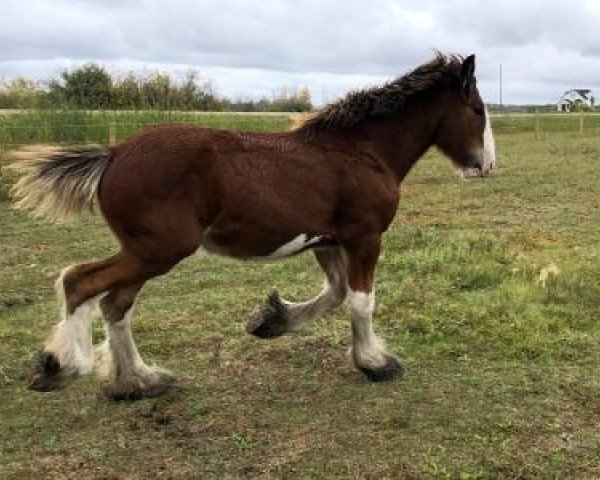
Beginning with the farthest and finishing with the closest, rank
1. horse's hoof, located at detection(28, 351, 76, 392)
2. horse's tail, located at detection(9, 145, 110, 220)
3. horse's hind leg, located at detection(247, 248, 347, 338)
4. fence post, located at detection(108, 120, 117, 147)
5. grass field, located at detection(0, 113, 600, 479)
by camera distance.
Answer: fence post, located at detection(108, 120, 117, 147) → horse's hind leg, located at detection(247, 248, 347, 338) → horse's tail, located at detection(9, 145, 110, 220) → horse's hoof, located at detection(28, 351, 76, 392) → grass field, located at detection(0, 113, 600, 479)

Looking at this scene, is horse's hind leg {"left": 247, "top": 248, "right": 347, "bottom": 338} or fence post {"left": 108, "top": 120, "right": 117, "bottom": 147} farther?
fence post {"left": 108, "top": 120, "right": 117, "bottom": 147}

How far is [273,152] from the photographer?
5.03 m

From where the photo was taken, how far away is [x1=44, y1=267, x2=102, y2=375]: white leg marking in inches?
177

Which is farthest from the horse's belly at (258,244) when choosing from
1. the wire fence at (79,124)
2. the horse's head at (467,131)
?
the wire fence at (79,124)

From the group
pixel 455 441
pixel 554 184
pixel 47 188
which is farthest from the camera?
pixel 554 184

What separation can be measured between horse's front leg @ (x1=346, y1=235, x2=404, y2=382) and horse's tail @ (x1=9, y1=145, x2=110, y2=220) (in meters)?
1.65

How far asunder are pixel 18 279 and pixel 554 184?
36.5 ft

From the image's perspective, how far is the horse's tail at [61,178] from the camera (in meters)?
4.66

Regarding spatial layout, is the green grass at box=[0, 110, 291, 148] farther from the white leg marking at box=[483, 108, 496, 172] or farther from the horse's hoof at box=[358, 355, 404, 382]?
the horse's hoof at box=[358, 355, 404, 382]

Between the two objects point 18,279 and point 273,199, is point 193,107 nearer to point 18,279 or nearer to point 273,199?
point 18,279

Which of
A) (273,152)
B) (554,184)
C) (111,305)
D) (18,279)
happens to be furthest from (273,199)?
(554,184)

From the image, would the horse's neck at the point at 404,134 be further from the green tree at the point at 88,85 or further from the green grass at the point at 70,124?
the green tree at the point at 88,85

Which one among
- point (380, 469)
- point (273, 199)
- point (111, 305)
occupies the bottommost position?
point (380, 469)

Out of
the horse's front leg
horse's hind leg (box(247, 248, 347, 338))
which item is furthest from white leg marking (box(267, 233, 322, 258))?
horse's hind leg (box(247, 248, 347, 338))
